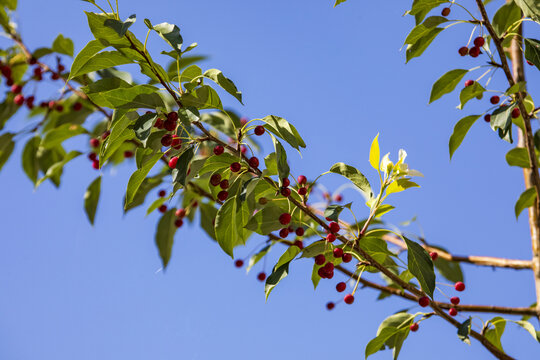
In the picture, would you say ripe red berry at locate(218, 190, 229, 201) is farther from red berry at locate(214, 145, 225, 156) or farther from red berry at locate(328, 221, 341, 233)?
red berry at locate(328, 221, 341, 233)

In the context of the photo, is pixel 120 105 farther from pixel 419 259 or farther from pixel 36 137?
pixel 36 137

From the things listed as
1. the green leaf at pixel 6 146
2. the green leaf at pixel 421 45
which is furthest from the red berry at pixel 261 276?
the green leaf at pixel 6 146

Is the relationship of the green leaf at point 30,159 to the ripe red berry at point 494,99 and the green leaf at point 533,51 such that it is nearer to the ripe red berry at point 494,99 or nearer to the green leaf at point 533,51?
the ripe red berry at point 494,99

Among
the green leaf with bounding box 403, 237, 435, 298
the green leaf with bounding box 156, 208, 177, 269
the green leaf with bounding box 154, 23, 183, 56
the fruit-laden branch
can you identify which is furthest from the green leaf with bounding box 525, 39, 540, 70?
the green leaf with bounding box 156, 208, 177, 269

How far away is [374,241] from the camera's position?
1706 mm

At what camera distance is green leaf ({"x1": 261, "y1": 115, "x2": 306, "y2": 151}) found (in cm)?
141

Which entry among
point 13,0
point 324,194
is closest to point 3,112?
point 13,0

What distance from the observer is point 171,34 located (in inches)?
54.0

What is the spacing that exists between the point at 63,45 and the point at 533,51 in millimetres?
2181

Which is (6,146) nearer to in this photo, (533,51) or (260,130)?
(260,130)

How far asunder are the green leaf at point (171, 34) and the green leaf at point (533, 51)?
3.74ft

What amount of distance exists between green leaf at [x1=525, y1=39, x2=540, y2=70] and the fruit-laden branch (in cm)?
6

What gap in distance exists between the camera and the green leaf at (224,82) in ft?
4.62

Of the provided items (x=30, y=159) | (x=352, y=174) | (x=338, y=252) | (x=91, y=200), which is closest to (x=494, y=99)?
(x=352, y=174)
